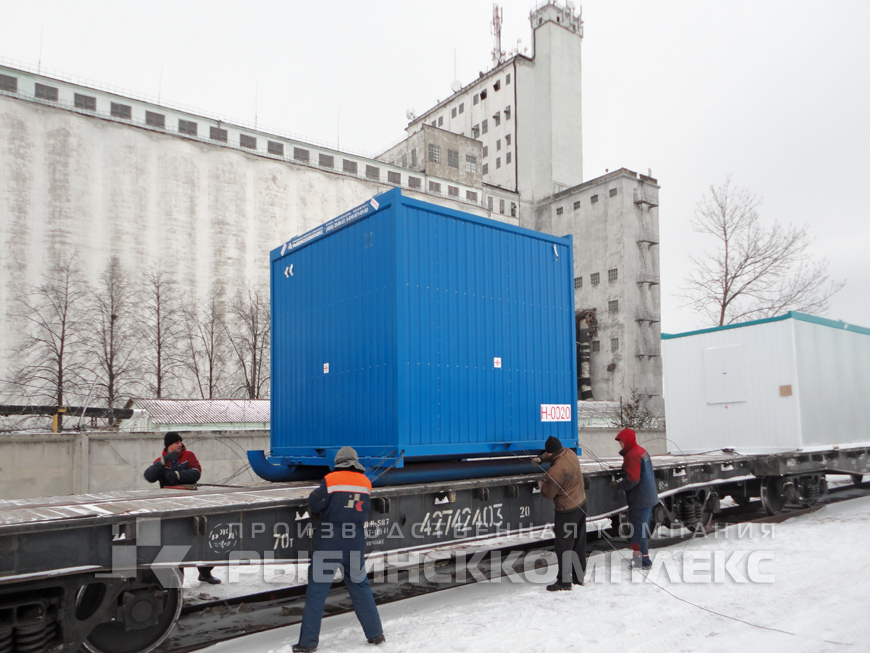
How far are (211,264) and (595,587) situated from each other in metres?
39.5

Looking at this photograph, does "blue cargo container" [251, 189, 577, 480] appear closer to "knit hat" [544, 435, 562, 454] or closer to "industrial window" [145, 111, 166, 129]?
"knit hat" [544, 435, 562, 454]

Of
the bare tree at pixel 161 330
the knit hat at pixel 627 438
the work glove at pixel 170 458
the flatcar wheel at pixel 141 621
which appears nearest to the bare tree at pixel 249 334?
the bare tree at pixel 161 330

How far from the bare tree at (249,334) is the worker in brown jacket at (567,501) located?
105 ft

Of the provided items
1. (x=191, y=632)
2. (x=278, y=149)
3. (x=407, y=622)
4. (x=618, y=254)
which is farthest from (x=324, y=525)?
(x=618, y=254)

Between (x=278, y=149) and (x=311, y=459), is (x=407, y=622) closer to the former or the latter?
(x=311, y=459)

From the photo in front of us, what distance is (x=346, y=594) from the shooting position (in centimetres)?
779

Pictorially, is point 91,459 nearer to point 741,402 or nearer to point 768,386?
point 741,402

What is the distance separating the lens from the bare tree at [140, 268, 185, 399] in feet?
123

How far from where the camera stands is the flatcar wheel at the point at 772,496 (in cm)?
1264

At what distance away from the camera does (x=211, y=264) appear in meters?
42.9

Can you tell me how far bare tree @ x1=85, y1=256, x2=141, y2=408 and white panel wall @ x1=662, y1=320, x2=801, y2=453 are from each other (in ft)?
91.7

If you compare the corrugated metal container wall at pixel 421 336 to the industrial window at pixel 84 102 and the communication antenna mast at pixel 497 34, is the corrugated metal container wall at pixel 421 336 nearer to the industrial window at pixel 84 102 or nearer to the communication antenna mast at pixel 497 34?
the industrial window at pixel 84 102

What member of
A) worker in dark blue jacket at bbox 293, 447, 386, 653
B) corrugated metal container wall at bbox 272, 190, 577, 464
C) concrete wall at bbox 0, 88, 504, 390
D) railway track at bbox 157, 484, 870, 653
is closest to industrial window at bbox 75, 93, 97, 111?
concrete wall at bbox 0, 88, 504, 390

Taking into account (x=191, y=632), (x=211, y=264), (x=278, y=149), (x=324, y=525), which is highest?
Answer: (x=278, y=149)
